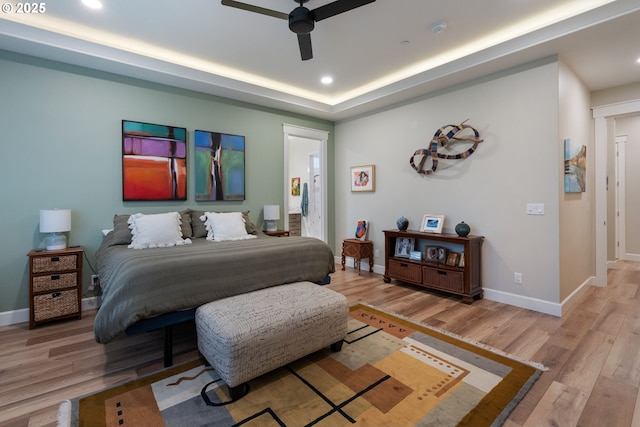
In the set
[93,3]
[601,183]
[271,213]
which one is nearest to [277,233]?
[271,213]

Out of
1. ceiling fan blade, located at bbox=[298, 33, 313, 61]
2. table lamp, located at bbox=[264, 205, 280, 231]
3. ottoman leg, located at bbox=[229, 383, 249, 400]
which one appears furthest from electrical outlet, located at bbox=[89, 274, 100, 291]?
ceiling fan blade, located at bbox=[298, 33, 313, 61]

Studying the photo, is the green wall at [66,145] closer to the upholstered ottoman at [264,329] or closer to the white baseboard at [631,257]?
the upholstered ottoman at [264,329]

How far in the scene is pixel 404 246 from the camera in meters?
4.38

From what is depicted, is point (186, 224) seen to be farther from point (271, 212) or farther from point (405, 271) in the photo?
point (405, 271)

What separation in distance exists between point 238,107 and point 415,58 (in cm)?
258

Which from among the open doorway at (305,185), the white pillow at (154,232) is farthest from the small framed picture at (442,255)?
the white pillow at (154,232)

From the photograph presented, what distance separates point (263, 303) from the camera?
2.15 m

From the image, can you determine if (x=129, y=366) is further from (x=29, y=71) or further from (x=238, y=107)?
(x=238, y=107)

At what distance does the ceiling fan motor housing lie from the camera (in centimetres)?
234

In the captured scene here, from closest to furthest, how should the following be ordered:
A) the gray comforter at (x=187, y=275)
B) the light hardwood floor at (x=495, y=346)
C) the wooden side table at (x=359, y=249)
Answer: the light hardwood floor at (x=495, y=346)
the gray comforter at (x=187, y=275)
the wooden side table at (x=359, y=249)

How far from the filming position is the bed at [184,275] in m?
2.01

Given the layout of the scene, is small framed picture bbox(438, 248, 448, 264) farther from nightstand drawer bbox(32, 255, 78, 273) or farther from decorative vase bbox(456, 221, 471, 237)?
nightstand drawer bbox(32, 255, 78, 273)

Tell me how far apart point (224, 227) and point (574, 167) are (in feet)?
13.7

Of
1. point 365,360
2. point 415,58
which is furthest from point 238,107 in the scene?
point 365,360
